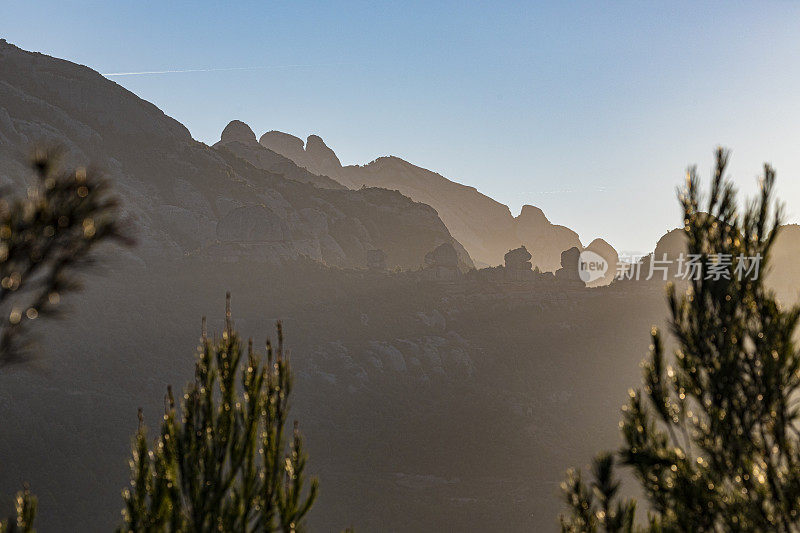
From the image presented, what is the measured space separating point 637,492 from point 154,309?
67600 millimetres

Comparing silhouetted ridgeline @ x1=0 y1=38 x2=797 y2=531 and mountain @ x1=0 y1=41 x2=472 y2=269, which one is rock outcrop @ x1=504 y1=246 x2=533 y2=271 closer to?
silhouetted ridgeline @ x1=0 y1=38 x2=797 y2=531

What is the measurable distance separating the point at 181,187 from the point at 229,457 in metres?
118

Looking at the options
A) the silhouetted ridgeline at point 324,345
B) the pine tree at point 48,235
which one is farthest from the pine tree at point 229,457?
the silhouetted ridgeline at point 324,345

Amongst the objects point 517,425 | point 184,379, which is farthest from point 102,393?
point 517,425

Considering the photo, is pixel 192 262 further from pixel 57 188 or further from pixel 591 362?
pixel 57 188

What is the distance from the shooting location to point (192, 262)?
321 ft

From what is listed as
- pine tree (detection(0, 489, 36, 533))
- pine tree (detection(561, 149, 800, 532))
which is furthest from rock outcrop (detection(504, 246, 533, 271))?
pine tree (detection(0, 489, 36, 533))

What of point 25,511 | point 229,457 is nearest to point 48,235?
point 229,457

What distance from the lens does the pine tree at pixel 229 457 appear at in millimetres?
8031

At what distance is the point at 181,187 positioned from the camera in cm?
11794

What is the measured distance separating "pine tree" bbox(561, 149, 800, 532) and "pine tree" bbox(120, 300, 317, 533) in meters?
4.32

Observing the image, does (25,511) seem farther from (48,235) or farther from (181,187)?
(181,187)

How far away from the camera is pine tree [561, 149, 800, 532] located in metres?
8.22

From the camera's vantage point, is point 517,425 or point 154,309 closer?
point 517,425
